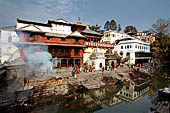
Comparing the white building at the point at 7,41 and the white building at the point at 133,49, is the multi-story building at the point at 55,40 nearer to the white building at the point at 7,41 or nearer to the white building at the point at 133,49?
the white building at the point at 7,41

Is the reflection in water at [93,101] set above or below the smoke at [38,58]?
below

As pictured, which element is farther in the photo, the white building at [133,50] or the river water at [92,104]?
the white building at [133,50]

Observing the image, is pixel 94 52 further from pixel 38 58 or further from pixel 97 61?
pixel 38 58

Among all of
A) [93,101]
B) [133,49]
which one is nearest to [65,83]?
[93,101]

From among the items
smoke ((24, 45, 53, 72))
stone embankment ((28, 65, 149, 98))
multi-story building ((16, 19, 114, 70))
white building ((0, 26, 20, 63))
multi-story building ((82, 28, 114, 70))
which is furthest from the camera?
white building ((0, 26, 20, 63))

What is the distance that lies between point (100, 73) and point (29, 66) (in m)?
13.5

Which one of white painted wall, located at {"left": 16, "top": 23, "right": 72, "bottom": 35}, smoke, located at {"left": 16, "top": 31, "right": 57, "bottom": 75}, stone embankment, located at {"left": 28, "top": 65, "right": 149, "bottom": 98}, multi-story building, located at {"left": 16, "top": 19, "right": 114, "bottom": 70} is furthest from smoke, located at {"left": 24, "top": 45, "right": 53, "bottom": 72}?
white painted wall, located at {"left": 16, "top": 23, "right": 72, "bottom": 35}

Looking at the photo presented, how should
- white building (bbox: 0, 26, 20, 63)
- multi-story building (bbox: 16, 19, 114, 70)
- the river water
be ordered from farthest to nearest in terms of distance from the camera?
white building (bbox: 0, 26, 20, 63) → multi-story building (bbox: 16, 19, 114, 70) → the river water

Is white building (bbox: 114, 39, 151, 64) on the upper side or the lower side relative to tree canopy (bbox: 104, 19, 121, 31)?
lower

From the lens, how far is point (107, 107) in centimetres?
1255

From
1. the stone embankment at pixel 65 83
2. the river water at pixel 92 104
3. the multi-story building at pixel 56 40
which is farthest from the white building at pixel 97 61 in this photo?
the river water at pixel 92 104

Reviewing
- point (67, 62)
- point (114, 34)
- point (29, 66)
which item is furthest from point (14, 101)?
point (114, 34)

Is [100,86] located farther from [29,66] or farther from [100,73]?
[29,66]

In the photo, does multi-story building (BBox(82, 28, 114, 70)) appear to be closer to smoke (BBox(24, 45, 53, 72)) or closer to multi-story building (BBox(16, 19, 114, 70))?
multi-story building (BBox(16, 19, 114, 70))
